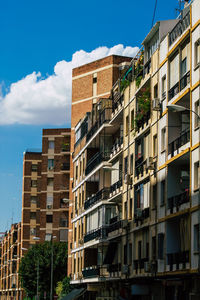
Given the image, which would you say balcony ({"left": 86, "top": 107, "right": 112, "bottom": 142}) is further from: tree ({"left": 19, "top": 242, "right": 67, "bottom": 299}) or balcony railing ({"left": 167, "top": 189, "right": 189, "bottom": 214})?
tree ({"left": 19, "top": 242, "right": 67, "bottom": 299})

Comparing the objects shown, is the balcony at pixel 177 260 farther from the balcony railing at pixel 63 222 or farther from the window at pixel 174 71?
the balcony railing at pixel 63 222

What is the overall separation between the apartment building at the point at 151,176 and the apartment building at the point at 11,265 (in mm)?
66731

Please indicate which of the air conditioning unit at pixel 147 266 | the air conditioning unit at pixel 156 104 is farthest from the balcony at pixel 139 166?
the air conditioning unit at pixel 147 266

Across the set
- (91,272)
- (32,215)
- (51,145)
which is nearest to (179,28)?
(91,272)

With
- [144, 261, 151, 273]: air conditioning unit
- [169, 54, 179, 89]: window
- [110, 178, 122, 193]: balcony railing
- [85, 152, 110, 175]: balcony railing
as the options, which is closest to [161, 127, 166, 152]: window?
[169, 54, 179, 89]: window

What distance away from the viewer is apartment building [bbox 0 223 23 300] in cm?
12688

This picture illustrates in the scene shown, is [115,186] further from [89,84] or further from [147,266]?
[89,84]

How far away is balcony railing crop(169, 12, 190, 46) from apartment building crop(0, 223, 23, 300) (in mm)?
89854

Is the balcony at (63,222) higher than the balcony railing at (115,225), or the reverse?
the balcony at (63,222)

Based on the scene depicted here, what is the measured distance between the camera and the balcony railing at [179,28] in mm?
35688

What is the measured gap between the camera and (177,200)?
36188 millimetres

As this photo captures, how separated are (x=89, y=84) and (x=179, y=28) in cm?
3419

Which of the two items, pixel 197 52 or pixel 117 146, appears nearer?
pixel 197 52

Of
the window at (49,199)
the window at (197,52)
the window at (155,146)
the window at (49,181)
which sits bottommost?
the window at (155,146)
